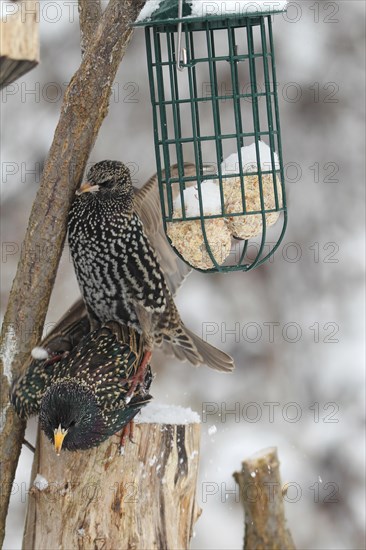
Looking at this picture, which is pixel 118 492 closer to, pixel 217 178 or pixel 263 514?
pixel 263 514

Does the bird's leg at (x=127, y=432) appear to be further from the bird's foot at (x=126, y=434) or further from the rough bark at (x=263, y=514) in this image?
the rough bark at (x=263, y=514)

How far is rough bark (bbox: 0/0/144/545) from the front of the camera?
379cm

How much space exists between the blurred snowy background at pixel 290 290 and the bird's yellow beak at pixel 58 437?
8.61 feet

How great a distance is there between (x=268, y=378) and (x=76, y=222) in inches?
110

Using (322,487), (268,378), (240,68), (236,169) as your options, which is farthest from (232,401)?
(236,169)

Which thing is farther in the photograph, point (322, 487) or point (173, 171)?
point (322, 487)

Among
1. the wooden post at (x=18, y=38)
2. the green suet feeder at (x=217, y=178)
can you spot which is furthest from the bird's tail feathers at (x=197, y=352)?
the wooden post at (x=18, y=38)

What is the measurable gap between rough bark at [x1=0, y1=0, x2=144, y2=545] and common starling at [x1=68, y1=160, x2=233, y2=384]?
0.32ft

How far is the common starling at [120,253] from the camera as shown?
157 inches

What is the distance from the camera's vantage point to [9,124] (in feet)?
20.6

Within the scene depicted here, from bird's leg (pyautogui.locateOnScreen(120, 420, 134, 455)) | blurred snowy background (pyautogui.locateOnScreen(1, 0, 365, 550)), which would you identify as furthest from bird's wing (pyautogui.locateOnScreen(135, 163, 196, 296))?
blurred snowy background (pyautogui.locateOnScreen(1, 0, 365, 550))

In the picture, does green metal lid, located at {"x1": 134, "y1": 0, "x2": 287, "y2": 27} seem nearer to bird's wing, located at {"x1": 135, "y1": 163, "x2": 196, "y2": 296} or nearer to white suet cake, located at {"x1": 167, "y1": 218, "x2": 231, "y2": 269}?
white suet cake, located at {"x1": 167, "y1": 218, "x2": 231, "y2": 269}

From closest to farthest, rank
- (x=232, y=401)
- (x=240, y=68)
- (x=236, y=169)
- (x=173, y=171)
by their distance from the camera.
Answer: (x=236, y=169) → (x=173, y=171) → (x=240, y=68) → (x=232, y=401)

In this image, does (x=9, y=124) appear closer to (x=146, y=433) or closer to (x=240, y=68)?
(x=240, y=68)
